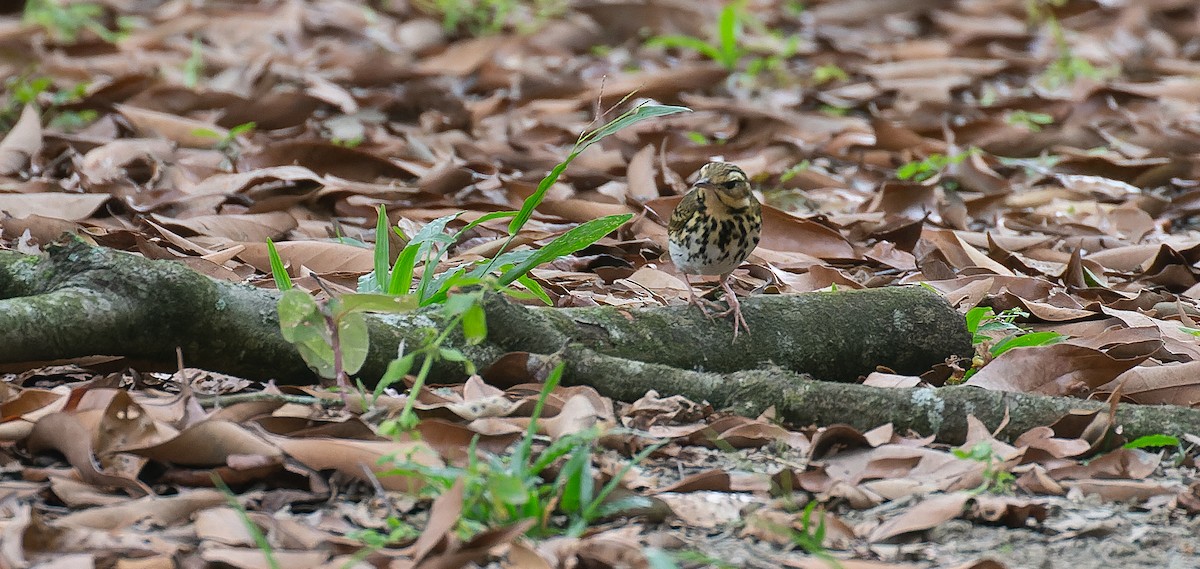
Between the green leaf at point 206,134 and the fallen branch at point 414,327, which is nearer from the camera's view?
the fallen branch at point 414,327

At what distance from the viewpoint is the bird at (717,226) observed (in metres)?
4.13

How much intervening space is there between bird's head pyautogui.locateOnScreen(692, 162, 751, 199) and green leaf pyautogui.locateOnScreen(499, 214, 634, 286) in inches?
25.4

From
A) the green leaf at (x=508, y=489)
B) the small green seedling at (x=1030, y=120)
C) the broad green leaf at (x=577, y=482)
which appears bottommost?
the small green seedling at (x=1030, y=120)

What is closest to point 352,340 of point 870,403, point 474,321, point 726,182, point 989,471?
point 474,321

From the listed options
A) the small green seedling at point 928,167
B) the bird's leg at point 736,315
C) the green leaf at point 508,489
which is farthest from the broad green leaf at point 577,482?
the small green seedling at point 928,167

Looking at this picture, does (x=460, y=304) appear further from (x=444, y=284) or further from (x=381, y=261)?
(x=381, y=261)

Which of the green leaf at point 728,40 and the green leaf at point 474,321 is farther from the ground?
the green leaf at point 474,321

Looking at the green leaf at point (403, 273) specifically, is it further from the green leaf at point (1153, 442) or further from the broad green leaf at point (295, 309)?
the green leaf at point (1153, 442)

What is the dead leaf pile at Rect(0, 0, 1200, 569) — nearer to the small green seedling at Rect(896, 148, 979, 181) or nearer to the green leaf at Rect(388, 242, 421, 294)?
the small green seedling at Rect(896, 148, 979, 181)

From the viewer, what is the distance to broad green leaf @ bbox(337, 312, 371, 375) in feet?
10.0

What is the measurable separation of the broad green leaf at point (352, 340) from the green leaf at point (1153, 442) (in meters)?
1.78

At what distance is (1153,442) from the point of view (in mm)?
3203

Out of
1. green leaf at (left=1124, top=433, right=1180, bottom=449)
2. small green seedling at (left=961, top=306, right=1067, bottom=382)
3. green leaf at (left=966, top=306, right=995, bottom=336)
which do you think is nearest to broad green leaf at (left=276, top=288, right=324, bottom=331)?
small green seedling at (left=961, top=306, right=1067, bottom=382)

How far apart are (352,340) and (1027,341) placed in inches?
79.5
